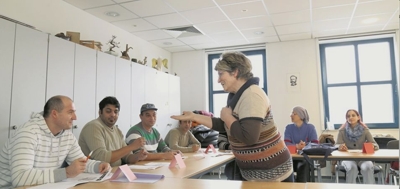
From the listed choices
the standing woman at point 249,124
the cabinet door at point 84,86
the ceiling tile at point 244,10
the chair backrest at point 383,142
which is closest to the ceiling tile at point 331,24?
the ceiling tile at point 244,10

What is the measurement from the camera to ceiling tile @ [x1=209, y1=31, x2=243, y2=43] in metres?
5.57

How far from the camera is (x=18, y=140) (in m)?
1.75

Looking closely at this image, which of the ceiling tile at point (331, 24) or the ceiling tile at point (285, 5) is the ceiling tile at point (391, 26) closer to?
the ceiling tile at point (331, 24)

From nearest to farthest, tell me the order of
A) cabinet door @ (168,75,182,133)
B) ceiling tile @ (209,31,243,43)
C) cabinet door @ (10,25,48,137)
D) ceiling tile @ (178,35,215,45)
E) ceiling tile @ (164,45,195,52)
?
1. cabinet door @ (10,25,48,137)
2. ceiling tile @ (209,31,243,43)
3. ceiling tile @ (178,35,215,45)
4. cabinet door @ (168,75,182,133)
5. ceiling tile @ (164,45,195,52)

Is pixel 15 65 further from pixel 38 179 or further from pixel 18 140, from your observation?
pixel 38 179

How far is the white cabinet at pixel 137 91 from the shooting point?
15.5 feet

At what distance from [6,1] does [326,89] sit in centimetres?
540

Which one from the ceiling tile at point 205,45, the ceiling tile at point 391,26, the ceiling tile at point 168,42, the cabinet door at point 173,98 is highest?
the ceiling tile at point 391,26

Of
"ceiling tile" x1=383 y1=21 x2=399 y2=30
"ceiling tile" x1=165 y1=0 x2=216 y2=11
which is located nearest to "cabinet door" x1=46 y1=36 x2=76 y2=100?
"ceiling tile" x1=165 y1=0 x2=216 y2=11

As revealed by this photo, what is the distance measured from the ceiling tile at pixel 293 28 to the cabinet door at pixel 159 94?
2247 mm

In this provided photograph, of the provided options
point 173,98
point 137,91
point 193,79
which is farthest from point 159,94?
point 193,79

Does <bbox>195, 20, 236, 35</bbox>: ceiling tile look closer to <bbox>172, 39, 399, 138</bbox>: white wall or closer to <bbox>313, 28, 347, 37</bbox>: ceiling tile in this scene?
<bbox>172, 39, 399, 138</bbox>: white wall

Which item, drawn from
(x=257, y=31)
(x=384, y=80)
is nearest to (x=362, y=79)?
(x=384, y=80)

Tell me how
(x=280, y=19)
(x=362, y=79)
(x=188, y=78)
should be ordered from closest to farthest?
(x=280, y=19) → (x=362, y=79) → (x=188, y=78)
